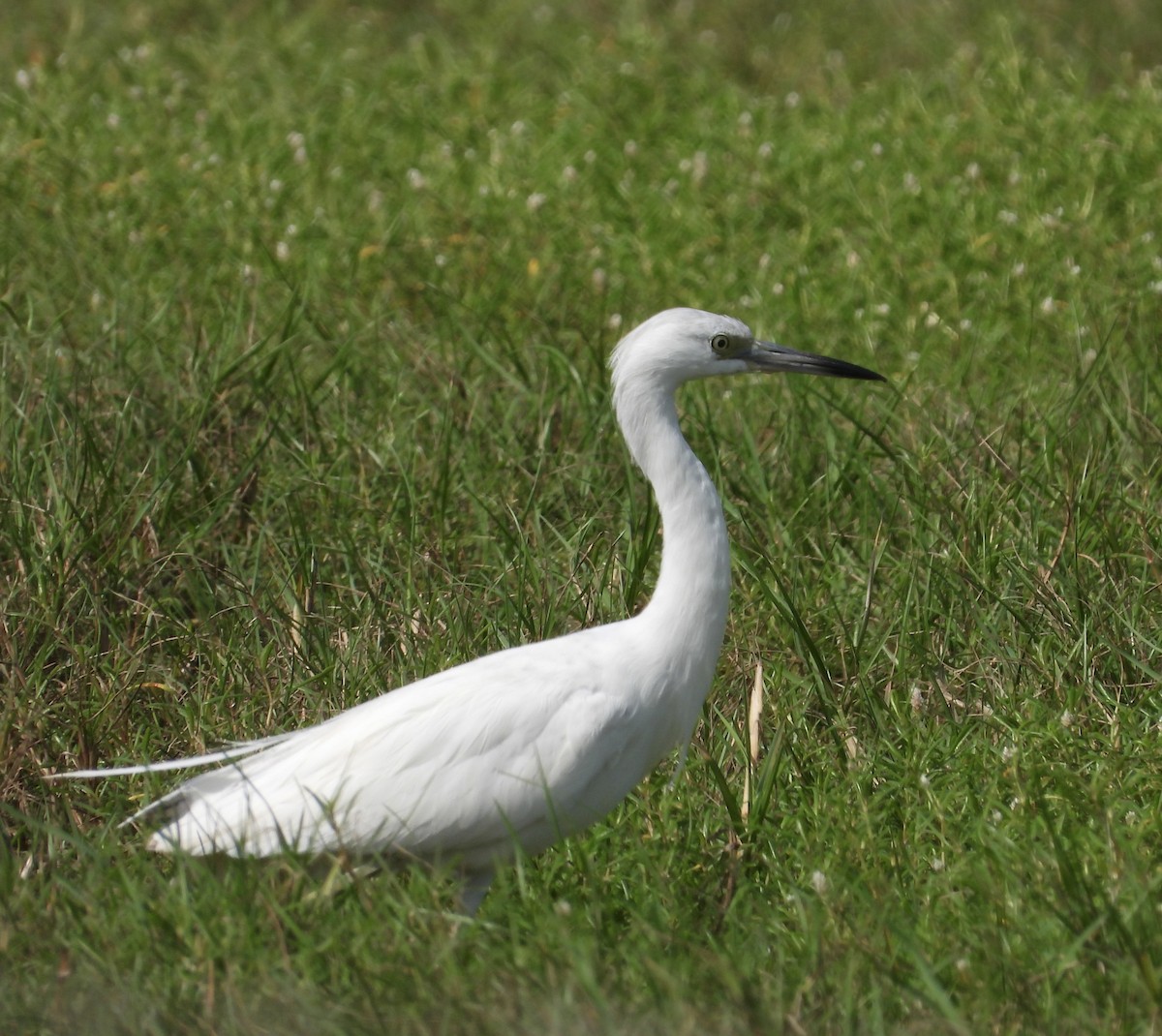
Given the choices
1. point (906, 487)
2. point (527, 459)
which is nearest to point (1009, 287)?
point (906, 487)

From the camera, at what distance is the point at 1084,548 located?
4.15 meters

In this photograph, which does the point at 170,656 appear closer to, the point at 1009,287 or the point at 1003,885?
the point at 1003,885

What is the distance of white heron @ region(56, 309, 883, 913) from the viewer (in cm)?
305

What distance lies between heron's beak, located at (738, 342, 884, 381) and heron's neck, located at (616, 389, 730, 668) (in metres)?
0.29

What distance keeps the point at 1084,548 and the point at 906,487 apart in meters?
0.55

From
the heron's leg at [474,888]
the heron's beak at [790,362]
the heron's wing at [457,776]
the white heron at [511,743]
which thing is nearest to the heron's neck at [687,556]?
the white heron at [511,743]

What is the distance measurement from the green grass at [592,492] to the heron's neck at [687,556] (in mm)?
313

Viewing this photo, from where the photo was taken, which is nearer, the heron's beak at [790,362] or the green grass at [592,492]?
the green grass at [592,492]

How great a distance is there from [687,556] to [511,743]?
1.60 ft

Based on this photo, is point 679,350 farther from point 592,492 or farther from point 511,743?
point 592,492

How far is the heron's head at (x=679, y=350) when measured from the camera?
3.30 m

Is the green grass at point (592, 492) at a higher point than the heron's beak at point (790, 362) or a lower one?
lower

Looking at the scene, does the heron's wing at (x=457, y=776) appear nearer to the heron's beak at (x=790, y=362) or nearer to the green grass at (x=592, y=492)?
the green grass at (x=592, y=492)

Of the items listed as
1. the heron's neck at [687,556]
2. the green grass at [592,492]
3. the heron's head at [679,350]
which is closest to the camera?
the green grass at [592,492]
